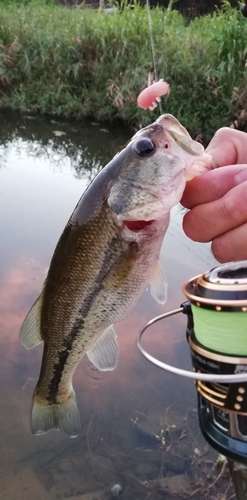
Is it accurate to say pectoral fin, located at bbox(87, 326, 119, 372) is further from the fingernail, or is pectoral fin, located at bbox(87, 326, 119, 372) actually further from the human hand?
the fingernail

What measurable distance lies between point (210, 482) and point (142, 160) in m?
1.97

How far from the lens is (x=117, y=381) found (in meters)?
3.33

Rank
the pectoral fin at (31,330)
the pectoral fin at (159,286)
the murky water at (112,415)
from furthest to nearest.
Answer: the murky water at (112,415)
the pectoral fin at (31,330)
the pectoral fin at (159,286)

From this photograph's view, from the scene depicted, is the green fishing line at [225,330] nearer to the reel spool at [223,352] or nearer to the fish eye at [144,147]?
the reel spool at [223,352]

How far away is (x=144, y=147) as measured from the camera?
1475 mm

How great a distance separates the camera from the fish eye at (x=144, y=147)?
4.81 ft

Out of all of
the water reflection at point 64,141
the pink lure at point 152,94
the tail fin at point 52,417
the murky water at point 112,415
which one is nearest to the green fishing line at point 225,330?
the pink lure at point 152,94

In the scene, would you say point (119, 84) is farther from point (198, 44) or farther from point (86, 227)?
point (86, 227)

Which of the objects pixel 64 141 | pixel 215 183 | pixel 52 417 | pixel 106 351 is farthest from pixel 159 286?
pixel 64 141

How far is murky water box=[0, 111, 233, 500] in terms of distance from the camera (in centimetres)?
267

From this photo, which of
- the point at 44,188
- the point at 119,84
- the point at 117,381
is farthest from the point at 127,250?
the point at 119,84

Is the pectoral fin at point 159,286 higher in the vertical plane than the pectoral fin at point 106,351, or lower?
higher

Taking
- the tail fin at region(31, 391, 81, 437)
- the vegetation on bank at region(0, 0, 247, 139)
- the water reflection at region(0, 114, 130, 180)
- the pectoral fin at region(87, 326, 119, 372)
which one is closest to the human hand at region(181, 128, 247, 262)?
the pectoral fin at region(87, 326, 119, 372)

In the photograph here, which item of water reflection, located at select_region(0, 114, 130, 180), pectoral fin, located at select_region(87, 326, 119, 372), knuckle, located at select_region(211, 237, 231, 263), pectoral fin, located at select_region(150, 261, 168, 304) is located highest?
knuckle, located at select_region(211, 237, 231, 263)
